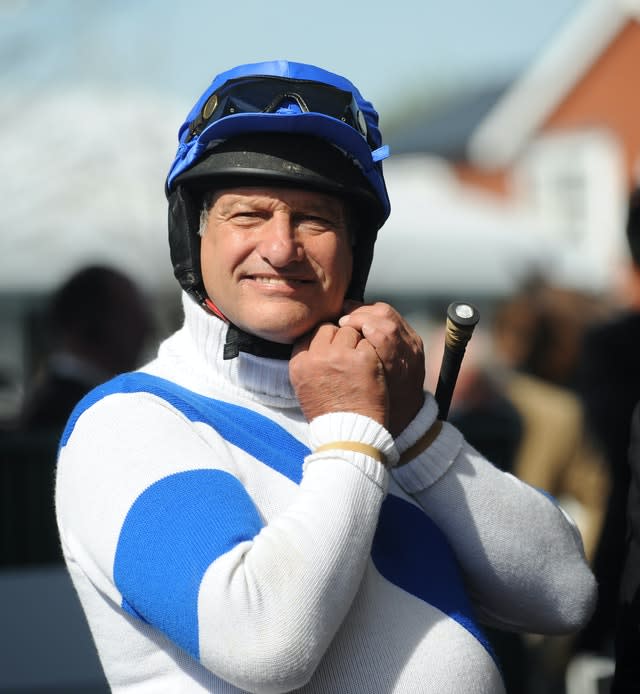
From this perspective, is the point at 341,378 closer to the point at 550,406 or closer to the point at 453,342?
the point at 453,342

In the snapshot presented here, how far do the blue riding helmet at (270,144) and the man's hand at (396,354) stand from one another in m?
0.24

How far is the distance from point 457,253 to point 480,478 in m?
10.5

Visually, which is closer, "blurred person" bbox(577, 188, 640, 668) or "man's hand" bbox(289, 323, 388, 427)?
"man's hand" bbox(289, 323, 388, 427)

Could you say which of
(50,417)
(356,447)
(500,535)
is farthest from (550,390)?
(356,447)

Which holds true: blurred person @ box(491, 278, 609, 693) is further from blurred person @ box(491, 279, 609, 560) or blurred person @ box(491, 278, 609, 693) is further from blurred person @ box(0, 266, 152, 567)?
blurred person @ box(0, 266, 152, 567)

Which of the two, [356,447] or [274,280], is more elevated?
[274,280]

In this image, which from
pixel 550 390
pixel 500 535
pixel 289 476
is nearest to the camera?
pixel 289 476

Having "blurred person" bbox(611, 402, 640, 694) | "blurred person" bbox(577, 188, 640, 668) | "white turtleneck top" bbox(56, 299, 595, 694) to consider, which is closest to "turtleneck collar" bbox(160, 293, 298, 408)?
"white turtleneck top" bbox(56, 299, 595, 694)

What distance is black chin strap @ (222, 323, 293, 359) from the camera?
2.03 metres

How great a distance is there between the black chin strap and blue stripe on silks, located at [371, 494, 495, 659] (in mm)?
346

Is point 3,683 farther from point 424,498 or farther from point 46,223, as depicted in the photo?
point 46,223

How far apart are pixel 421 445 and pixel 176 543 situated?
544 millimetres

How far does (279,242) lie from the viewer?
→ 1965 millimetres

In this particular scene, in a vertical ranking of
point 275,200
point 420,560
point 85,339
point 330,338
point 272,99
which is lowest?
point 85,339
